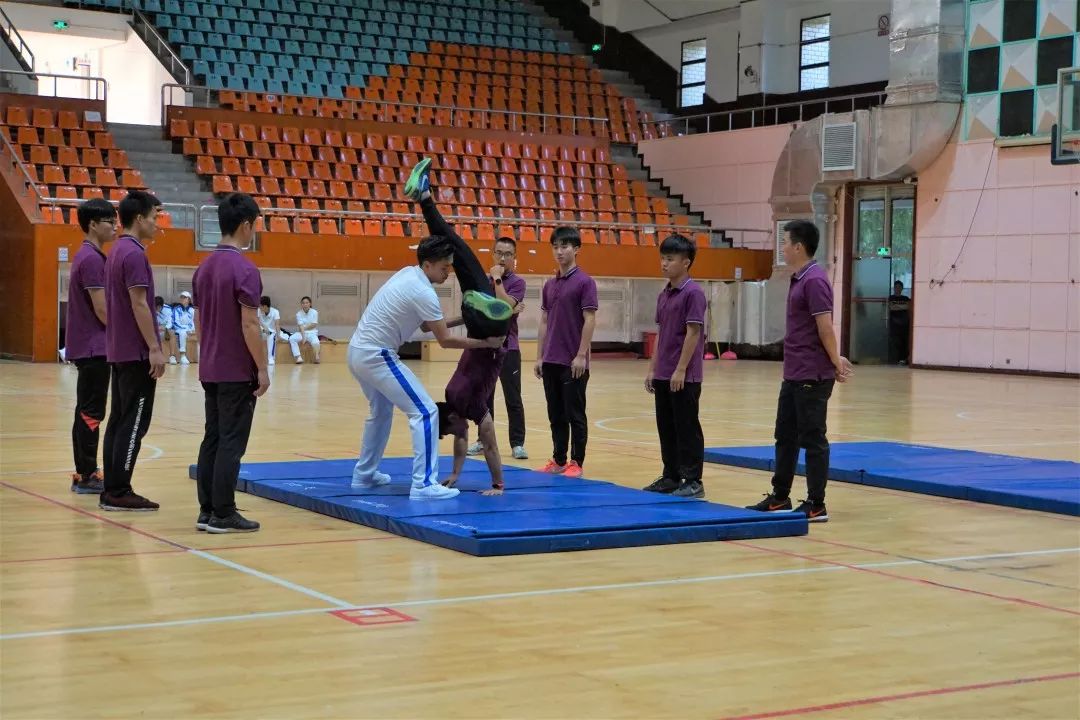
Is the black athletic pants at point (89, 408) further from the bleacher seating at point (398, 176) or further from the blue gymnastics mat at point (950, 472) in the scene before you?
the bleacher seating at point (398, 176)

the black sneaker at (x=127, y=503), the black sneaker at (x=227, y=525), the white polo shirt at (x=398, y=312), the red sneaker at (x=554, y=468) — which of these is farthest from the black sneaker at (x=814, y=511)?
the black sneaker at (x=127, y=503)

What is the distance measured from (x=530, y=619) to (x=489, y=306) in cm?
290

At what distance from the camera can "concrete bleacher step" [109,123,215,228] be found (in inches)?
1001

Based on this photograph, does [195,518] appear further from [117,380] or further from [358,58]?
[358,58]

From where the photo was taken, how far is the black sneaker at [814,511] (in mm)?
7905

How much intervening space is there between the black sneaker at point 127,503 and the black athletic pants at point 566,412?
3.01 meters

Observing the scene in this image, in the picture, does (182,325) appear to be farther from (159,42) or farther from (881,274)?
(881,274)

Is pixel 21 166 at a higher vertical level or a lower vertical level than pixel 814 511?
higher

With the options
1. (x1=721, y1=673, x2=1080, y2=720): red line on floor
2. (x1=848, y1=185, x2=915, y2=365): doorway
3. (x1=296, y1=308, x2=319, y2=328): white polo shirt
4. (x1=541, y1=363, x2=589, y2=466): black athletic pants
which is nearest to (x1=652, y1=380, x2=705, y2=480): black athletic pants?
(x1=541, y1=363, x2=589, y2=466): black athletic pants

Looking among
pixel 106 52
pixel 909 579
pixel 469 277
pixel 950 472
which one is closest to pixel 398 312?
pixel 469 277

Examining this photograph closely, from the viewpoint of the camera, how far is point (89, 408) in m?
8.37

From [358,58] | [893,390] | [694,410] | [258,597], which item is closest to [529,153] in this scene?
[358,58]

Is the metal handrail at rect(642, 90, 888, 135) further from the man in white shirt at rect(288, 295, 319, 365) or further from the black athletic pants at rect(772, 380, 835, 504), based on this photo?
the black athletic pants at rect(772, 380, 835, 504)

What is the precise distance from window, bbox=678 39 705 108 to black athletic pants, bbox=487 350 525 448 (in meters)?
24.4
